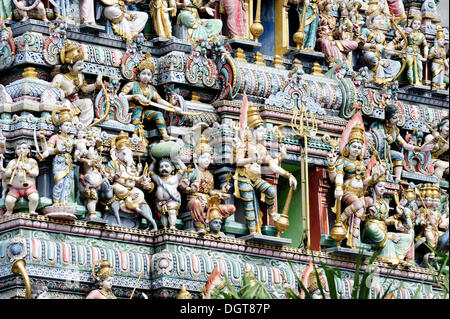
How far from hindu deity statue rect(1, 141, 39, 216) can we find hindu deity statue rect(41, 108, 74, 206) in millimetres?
310

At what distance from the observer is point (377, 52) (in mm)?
35312

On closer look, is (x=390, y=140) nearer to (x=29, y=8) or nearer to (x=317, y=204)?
(x=317, y=204)

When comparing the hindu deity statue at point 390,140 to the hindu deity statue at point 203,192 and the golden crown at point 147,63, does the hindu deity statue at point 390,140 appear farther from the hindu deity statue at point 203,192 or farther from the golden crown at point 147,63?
the golden crown at point 147,63

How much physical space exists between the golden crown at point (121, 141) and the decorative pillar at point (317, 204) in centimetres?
349

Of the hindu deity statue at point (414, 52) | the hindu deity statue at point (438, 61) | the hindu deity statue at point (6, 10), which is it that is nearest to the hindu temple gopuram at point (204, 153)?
the hindu deity statue at point (6, 10)

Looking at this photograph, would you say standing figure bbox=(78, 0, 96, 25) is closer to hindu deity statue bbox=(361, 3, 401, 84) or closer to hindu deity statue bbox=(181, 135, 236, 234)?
hindu deity statue bbox=(181, 135, 236, 234)


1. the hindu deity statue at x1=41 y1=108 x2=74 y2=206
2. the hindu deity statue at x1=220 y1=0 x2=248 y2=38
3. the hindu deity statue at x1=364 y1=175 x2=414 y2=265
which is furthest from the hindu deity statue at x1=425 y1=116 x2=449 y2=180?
the hindu deity statue at x1=41 y1=108 x2=74 y2=206

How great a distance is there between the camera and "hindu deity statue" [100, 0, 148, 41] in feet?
105

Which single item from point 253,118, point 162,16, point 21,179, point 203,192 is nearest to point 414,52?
point 253,118

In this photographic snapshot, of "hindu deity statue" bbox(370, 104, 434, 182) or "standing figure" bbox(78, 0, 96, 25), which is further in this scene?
"hindu deity statue" bbox(370, 104, 434, 182)

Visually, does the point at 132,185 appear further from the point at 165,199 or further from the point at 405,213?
the point at 405,213

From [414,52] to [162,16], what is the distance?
215 inches
